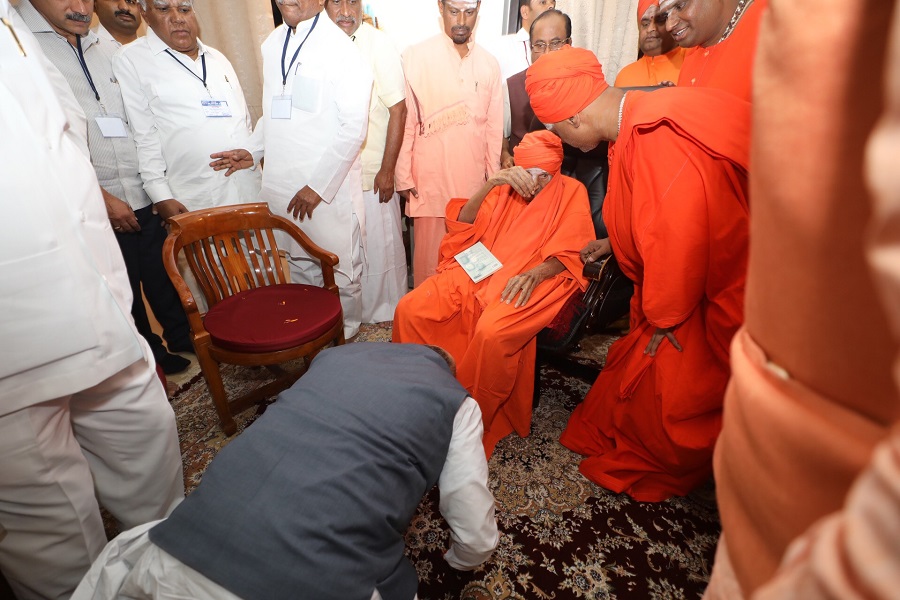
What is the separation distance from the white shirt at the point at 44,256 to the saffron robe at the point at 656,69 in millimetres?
2698

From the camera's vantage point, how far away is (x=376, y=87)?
269 cm

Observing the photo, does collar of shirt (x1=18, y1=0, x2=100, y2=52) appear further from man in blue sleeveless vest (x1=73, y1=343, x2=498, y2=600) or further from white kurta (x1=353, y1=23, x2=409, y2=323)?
man in blue sleeveless vest (x1=73, y1=343, x2=498, y2=600)

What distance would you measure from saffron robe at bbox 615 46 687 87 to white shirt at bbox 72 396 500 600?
240 centimetres

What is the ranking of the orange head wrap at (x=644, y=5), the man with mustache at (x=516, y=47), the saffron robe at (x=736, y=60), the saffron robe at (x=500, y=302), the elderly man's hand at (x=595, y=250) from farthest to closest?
the man with mustache at (x=516, y=47), the orange head wrap at (x=644, y=5), the elderly man's hand at (x=595, y=250), the saffron robe at (x=500, y=302), the saffron robe at (x=736, y=60)

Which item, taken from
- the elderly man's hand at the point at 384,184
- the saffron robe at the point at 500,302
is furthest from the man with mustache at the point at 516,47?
the saffron robe at the point at 500,302

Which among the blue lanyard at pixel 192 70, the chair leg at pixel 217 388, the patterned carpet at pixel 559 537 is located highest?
the blue lanyard at pixel 192 70

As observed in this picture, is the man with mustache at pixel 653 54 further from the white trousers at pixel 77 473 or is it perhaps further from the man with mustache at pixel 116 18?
the man with mustache at pixel 116 18

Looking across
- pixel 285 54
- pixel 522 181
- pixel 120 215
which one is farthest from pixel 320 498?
pixel 285 54

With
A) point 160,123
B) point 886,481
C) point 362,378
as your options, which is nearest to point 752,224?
point 886,481

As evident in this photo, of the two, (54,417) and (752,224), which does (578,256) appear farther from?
(54,417)

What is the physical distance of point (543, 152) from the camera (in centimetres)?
195

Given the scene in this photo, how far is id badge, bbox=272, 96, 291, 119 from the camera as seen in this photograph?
244 cm

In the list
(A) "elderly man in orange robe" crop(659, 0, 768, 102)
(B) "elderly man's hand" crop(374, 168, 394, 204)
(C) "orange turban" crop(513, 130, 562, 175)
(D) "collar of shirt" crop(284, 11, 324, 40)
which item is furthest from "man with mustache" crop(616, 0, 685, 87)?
(D) "collar of shirt" crop(284, 11, 324, 40)

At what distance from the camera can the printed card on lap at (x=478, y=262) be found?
6.66 feet
